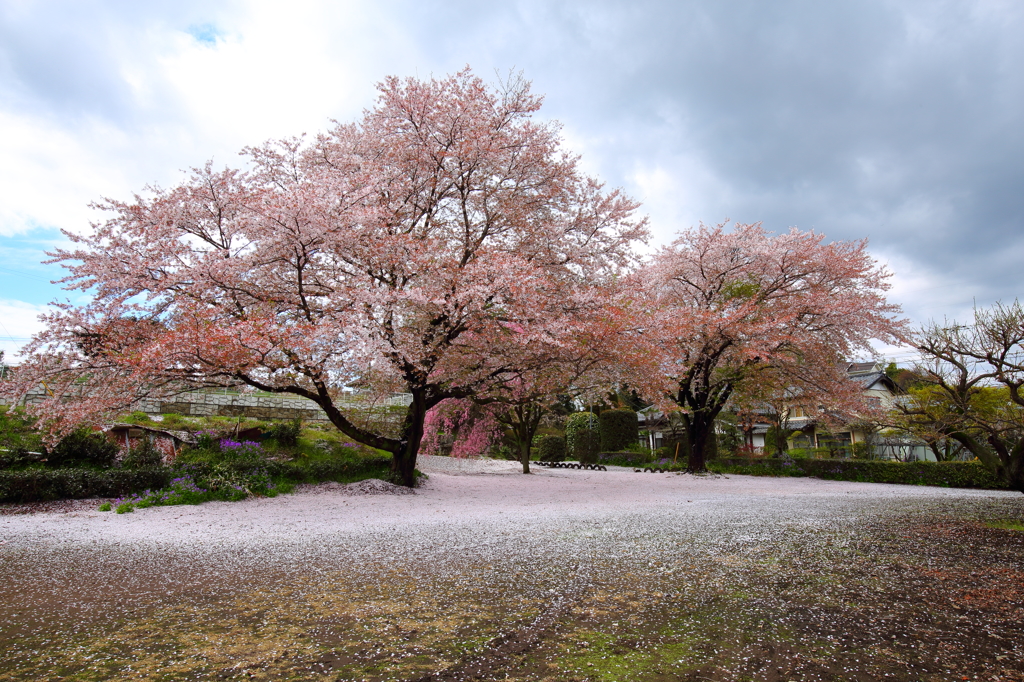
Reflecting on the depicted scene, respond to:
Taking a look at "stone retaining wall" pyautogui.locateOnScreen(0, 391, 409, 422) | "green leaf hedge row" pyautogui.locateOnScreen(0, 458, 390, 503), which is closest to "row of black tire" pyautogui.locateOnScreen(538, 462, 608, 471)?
"stone retaining wall" pyautogui.locateOnScreen(0, 391, 409, 422)

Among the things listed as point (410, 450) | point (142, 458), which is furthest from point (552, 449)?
point (142, 458)

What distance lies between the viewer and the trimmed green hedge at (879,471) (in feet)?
45.2

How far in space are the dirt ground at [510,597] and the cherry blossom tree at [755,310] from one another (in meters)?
8.43

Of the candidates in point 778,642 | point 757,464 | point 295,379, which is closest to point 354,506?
point 295,379

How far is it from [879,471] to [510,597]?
53.4 ft

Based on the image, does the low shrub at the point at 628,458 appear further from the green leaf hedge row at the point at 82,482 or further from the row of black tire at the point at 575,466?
the green leaf hedge row at the point at 82,482

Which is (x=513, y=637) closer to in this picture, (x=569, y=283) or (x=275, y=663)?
(x=275, y=663)

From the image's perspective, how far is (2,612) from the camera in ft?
11.5

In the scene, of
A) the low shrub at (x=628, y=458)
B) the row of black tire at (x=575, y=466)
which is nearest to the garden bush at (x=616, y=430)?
the low shrub at (x=628, y=458)

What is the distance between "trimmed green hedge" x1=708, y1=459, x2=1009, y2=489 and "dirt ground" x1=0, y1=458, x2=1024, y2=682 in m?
7.71

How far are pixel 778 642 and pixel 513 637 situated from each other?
1.42m

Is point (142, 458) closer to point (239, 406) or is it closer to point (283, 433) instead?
point (283, 433)

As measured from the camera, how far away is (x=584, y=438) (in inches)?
1009

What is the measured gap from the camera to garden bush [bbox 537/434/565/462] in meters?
26.8
